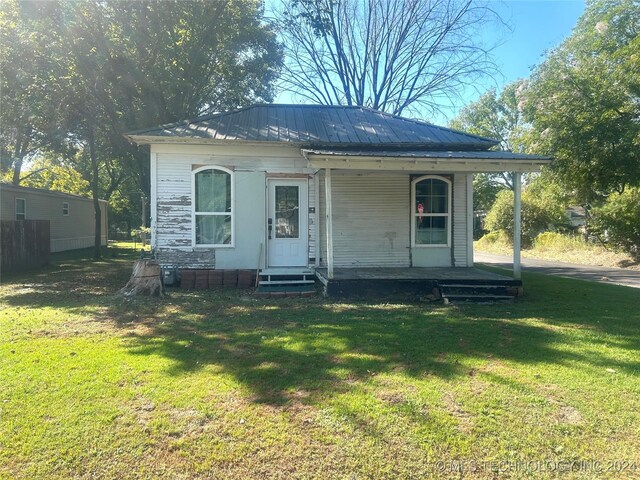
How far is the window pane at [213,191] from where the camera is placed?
9781mm

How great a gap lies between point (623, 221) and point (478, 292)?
12.8m

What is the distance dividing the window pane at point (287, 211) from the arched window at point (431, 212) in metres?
2.93

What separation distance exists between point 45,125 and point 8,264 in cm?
571

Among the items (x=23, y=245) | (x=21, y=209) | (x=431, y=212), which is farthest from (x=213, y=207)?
(x=21, y=209)

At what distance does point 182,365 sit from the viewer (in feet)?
14.3

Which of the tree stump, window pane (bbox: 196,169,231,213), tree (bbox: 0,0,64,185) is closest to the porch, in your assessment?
window pane (bbox: 196,169,231,213)

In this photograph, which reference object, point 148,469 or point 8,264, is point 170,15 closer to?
point 8,264

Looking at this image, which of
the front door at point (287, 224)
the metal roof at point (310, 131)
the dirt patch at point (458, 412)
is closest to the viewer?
the dirt patch at point (458, 412)

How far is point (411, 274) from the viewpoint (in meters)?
9.02

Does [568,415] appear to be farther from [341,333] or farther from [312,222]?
[312,222]

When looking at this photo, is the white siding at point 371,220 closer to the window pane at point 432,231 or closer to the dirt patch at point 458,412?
the window pane at point 432,231

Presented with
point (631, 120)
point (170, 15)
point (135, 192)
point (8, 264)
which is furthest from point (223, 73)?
point (135, 192)

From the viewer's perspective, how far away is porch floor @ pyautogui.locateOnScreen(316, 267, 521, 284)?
844 centimetres

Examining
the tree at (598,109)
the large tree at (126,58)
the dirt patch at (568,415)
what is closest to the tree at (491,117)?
the tree at (598,109)
